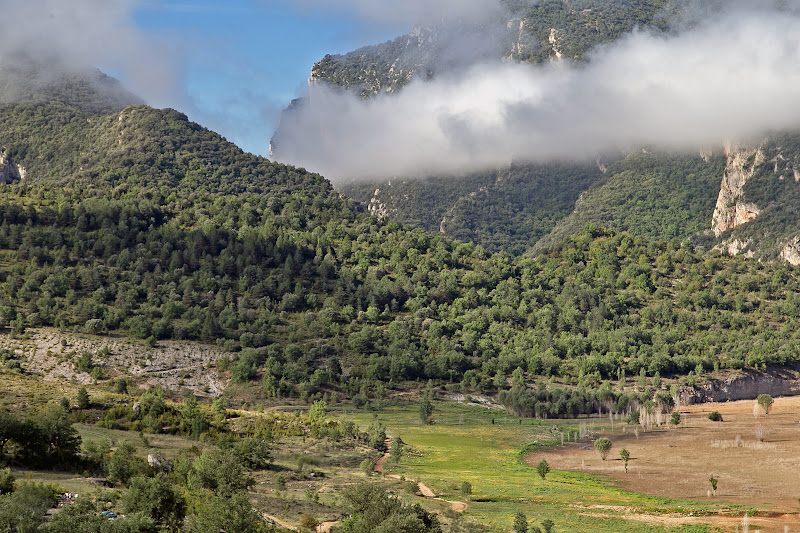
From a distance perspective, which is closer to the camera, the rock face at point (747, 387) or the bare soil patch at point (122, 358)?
the bare soil patch at point (122, 358)

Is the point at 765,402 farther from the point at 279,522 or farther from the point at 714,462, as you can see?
the point at 279,522

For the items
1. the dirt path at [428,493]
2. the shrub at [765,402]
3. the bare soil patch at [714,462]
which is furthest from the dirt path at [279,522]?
the shrub at [765,402]

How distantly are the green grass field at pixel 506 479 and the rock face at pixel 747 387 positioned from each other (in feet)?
120

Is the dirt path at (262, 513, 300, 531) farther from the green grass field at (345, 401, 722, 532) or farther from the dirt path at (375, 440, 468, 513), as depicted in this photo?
the dirt path at (375, 440, 468, 513)

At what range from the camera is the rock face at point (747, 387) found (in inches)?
5340

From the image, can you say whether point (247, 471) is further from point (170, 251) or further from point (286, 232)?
point (286, 232)

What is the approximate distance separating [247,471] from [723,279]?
14060cm

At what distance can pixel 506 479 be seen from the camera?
68062 millimetres

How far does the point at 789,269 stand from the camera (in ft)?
593

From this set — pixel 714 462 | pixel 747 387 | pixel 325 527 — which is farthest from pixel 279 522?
pixel 747 387

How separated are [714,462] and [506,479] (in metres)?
21.1

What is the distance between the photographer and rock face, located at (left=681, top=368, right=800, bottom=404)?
135625 millimetres

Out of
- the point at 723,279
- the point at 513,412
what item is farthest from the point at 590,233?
the point at 513,412

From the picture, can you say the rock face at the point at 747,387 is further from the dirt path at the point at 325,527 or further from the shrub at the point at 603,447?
the dirt path at the point at 325,527
